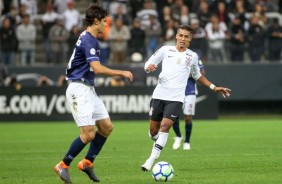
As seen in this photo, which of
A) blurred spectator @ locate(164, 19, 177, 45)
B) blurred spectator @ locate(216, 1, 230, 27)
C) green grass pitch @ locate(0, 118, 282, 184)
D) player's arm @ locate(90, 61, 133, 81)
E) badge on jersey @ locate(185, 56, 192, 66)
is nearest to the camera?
player's arm @ locate(90, 61, 133, 81)

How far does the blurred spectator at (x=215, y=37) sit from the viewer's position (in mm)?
27359

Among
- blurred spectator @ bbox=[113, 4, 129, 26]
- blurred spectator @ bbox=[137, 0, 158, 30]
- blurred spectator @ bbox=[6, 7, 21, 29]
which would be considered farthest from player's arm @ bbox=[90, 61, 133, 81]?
blurred spectator @ bbox=[6, 7, 21, 29]

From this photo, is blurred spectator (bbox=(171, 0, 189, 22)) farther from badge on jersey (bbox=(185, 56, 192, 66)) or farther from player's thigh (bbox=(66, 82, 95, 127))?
player's thigh (bbox=(66, 82, 95, 127))

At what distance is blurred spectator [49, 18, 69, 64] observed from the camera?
91.4 feet

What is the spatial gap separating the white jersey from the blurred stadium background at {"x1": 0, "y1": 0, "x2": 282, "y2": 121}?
1333cm

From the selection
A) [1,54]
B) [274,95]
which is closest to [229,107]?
[274,95]

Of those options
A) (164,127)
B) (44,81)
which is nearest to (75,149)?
(164,127)

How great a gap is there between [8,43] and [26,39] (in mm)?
668

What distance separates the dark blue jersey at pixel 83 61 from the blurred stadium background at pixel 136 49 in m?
15.9

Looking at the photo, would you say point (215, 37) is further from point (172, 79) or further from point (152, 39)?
point (172, 79)

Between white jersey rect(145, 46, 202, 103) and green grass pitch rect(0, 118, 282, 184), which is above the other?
white jersey rect(145, 46, 202, 103)

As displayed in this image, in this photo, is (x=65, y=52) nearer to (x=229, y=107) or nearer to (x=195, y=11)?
(x=195, y=11)

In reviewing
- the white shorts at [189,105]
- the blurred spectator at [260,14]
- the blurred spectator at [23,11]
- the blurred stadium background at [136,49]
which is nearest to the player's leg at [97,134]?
the white shorts at [189,105]

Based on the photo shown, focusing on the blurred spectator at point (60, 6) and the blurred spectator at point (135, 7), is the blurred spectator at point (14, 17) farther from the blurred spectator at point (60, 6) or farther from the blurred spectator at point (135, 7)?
the blurred spectator at point (135, 7)
